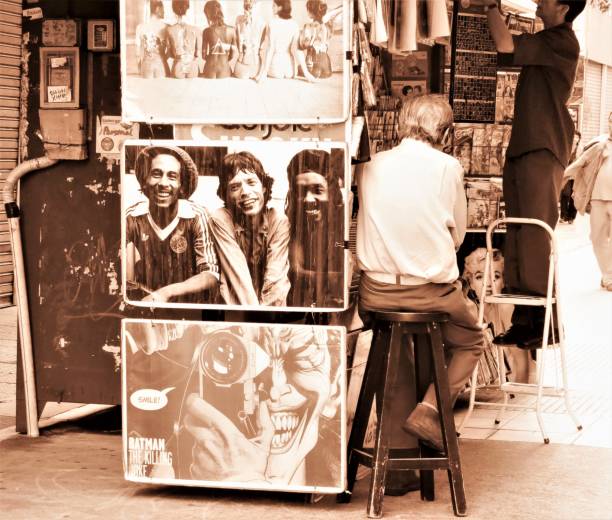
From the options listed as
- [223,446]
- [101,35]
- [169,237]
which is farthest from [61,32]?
[223,446]

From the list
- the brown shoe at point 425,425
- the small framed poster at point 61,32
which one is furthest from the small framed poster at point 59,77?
the brown shoe at point 425,425

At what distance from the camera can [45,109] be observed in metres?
6.06

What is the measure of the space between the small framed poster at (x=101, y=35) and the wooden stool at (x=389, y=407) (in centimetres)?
214

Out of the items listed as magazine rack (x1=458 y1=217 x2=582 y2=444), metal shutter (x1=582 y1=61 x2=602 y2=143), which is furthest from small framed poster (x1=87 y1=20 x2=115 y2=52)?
metal shutter (x1=582 y1=61 x2=602 y2=143)

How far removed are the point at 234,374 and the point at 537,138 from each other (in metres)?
2.48

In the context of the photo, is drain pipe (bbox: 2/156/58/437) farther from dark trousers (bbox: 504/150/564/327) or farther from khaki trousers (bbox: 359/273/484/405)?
dark trousers (bbox: 504/150/564/327)

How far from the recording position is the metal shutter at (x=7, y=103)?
10.7 meters

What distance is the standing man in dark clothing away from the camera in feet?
20.7

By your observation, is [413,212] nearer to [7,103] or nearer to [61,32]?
[61,32]

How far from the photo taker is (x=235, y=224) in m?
4.77

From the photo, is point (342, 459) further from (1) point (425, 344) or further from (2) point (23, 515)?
(2) point (23, 515)

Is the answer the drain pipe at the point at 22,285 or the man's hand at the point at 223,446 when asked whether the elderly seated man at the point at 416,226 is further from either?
the drain pipe at the point at 22,285

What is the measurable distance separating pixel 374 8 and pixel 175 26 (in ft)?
2.91

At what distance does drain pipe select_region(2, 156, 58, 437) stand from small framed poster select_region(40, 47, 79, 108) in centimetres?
32
